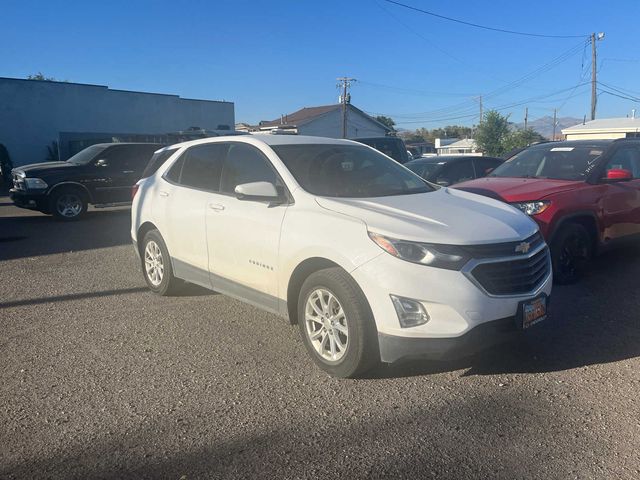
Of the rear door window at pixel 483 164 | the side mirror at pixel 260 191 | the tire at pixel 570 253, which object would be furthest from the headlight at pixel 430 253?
the rear door window at pixel 483 164

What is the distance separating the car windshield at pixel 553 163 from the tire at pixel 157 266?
4.52m

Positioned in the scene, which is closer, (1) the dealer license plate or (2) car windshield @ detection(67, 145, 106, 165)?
(1) the dealer license plate

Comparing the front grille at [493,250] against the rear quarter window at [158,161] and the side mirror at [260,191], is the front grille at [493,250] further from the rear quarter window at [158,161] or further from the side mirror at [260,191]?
the rear quarter window at [158,161]

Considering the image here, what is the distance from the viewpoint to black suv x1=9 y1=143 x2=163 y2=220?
12.5 metres

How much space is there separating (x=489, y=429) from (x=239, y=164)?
10.3 ft

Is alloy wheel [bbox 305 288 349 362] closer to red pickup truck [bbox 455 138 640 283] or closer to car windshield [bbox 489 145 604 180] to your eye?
red pickup truck [bbox 455 138 640 283]

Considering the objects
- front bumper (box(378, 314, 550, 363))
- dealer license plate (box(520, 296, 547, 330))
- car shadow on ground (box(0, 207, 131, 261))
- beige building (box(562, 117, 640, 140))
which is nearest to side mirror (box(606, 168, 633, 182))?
dealer license plate (box(520, 296, 547, 330))

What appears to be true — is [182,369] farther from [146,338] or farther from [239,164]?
[239,164]

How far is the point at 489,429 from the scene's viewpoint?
11.4 ft

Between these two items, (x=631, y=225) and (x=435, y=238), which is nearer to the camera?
(x=435, y=238)

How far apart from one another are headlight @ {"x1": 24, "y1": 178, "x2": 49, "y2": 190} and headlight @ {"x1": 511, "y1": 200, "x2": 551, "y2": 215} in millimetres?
10244

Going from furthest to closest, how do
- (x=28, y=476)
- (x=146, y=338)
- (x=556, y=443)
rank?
(x=146, y=338), (x=556, y=443), (x=28, y=476)

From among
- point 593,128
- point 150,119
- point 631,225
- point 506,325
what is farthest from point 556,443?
point 593,128

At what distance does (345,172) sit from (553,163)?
12.1ft
